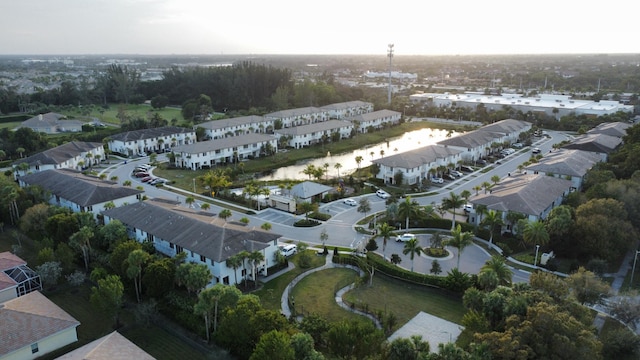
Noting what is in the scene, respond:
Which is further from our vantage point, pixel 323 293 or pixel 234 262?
pixel 323 293

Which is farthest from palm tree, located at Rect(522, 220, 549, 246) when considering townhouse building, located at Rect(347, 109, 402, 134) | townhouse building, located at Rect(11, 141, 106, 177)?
townhouse building, located at Rect(11, 141, 106, 177)

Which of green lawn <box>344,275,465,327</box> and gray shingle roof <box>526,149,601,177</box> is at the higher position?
gray shingle roof <box>526,149,601,177</box>

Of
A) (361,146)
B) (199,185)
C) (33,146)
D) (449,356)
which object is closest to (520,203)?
(449,356)

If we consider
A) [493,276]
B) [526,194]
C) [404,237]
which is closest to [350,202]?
[404,237]

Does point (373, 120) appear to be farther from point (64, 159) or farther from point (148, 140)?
point (64, 159)

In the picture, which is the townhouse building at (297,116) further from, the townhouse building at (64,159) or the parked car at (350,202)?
the parked car at (350,202)

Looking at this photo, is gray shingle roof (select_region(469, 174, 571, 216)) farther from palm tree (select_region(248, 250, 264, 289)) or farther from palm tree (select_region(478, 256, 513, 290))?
palm tree (select_region(248, 250, 264, 289))
